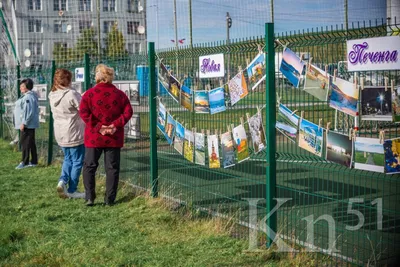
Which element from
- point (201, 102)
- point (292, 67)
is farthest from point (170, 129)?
point (292, 67)

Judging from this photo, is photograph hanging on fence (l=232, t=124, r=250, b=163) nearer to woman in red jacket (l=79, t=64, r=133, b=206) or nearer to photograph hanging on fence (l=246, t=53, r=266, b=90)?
photograph hanging on fence (l=246, t=53, r=266, b=90)

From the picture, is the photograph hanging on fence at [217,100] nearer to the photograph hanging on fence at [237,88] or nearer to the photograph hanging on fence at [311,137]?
the photograph hanging on fence at [237,88]

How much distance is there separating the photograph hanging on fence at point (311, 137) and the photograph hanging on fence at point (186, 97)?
7.31 ft

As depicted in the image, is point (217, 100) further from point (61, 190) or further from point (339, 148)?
point (61, 190)

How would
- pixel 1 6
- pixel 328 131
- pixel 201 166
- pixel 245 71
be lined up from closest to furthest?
pixel 328 131 < pixel 245 71 < pixel 201 166 < pixel 1 6

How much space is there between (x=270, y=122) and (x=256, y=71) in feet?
1.87

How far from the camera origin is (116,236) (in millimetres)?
6898

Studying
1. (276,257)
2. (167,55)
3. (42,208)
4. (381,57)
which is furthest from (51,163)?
(381,57)

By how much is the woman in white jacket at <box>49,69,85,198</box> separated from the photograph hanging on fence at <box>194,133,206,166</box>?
93.3 inches

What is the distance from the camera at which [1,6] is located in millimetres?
17672

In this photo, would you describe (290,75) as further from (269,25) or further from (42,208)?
(42,208)

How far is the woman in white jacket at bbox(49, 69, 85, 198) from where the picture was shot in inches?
364

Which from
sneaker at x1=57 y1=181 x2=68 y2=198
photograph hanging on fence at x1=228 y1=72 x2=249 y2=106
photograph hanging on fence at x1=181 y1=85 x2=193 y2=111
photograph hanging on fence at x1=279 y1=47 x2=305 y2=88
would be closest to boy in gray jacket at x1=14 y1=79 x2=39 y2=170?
sneaker at x1=57 y1=181 x2=68 y2=198

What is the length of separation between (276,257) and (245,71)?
6.46 ft
